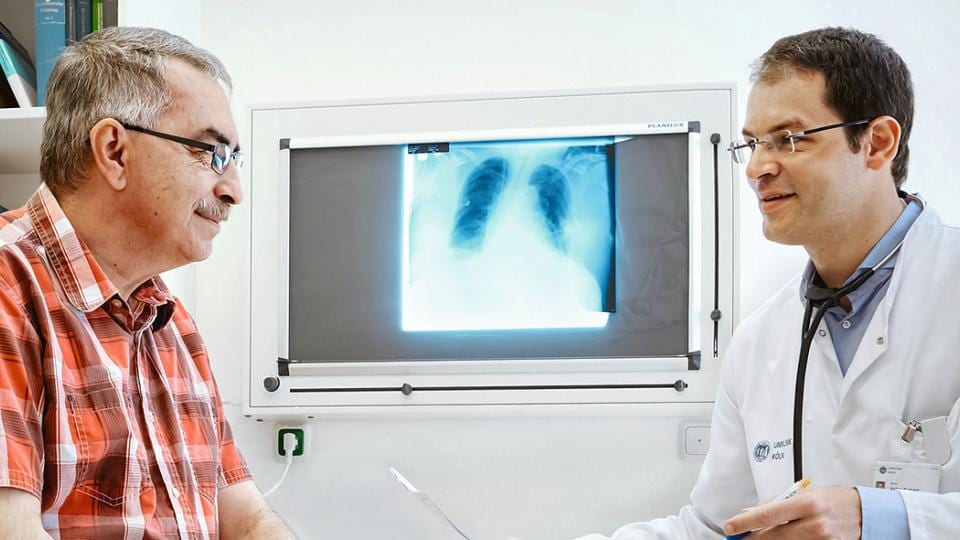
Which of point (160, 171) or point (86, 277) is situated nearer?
point (86, 277)

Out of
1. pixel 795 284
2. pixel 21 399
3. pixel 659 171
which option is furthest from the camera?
pixel 659 171

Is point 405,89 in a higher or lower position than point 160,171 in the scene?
higher

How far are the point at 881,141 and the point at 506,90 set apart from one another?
0.96 meters

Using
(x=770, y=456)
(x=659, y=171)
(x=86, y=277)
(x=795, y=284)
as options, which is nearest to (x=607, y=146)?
(x=659, y=171)

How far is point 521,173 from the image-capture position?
2.01 meters

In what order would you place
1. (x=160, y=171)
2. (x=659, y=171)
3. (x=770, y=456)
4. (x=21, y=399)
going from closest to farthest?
(x=21, y=399) → (x=160, y=171) → (x=770, y=456) → (x=659, y=171)

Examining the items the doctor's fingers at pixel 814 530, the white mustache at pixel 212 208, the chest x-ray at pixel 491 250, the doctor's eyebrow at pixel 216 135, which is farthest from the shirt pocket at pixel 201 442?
the doctor's fingers at pixel 814 530

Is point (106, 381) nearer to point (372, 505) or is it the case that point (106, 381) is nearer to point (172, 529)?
point (172, 529)

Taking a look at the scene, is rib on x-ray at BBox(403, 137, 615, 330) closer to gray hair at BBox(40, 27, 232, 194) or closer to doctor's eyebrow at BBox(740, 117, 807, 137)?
doctor's eyebrow at BBox(740, 117, 807, 137)

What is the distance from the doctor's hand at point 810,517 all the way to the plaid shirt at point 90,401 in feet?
2.73

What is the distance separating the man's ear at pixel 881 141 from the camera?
1.46 m

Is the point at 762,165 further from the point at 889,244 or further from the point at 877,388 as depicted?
the point at 877,388

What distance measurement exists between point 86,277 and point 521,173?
1.04 meters

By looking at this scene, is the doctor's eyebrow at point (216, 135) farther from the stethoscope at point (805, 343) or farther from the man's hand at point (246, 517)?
the stethoscope at point (805, 343)
